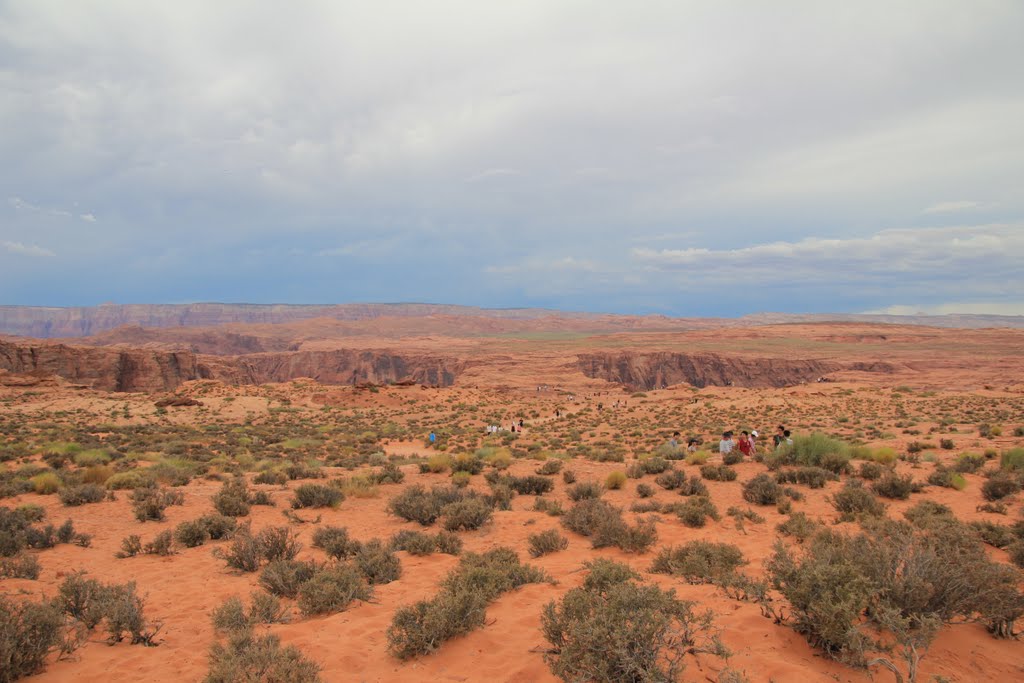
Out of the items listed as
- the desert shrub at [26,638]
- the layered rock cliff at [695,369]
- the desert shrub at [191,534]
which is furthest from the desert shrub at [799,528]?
the layered rock cliff at [695,369]

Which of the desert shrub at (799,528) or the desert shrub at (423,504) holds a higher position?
the desert shrub at (799,528)

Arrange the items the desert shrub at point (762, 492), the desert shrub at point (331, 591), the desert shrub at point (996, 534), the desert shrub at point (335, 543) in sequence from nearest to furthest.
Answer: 1. the desert shrub at point (331, 591)
2. the desert shrub at point (996, 534)
3. the desert shrub at point (335, 543)
4. the desert shrub at point (762, 492)

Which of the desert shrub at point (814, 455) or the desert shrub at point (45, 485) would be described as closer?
the desert shrub at point (45, 485)

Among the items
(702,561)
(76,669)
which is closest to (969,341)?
(702,561)

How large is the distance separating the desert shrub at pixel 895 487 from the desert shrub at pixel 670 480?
4024 millimetres

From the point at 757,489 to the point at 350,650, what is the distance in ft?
30.6

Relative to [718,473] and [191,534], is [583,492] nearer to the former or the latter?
[718,473]

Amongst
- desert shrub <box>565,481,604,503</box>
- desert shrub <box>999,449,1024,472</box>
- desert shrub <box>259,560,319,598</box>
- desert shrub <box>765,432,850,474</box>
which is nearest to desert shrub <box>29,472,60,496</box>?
desert shrub <box>259,560,319,598</box>

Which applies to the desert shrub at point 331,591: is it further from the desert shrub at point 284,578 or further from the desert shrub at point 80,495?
the desert shrub at point 80,495

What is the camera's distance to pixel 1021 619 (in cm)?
556

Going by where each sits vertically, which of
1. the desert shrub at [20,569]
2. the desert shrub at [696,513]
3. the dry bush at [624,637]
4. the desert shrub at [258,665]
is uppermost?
the dry bush at [624,637]

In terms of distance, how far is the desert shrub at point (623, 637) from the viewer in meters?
4.09

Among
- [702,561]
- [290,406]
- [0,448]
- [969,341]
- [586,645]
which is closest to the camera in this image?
A: [586,645]

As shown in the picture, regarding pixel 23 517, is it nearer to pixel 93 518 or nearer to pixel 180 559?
pixel 93 518
